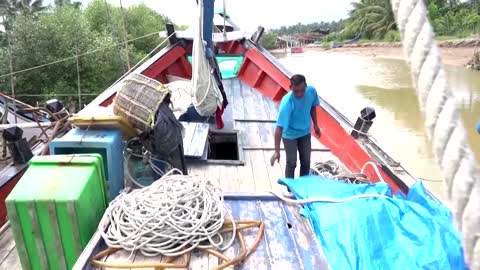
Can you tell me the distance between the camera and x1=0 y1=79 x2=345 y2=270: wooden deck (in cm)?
227

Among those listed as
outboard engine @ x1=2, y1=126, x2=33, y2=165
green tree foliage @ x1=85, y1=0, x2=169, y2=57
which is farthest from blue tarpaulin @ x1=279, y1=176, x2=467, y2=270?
green tree foliage @ x1=85, y1=0, x2=169, y2=57

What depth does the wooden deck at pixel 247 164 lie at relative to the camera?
227 centimetres

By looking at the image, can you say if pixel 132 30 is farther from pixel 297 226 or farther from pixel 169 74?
pixel 297 226

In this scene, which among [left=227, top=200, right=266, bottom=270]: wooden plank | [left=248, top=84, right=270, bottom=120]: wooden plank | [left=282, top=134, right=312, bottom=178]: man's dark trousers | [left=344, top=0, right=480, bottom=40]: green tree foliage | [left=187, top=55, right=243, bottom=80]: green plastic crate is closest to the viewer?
[left=227, top=200, right=266, bottom=270]: wooden plank

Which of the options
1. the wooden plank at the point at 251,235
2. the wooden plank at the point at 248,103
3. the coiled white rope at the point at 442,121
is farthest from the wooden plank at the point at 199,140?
the coiled white rope at the point at 442,121

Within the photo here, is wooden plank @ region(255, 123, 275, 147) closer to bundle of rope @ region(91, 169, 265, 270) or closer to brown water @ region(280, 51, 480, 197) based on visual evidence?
brown water @ region(280, 51, 480, 197)

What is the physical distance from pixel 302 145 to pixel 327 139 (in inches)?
37.3

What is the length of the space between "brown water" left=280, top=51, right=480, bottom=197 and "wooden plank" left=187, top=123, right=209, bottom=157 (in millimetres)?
1829

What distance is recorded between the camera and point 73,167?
98.1 inches

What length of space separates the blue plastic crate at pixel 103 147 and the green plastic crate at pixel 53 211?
1.38 ft

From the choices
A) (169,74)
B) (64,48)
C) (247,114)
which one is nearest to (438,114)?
(247,114)

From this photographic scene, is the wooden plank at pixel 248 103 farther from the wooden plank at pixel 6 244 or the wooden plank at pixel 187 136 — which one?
the wooden plank at pixel 6 244

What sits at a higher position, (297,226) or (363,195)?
(363,195)

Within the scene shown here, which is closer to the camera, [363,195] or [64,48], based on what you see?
[363,195]
